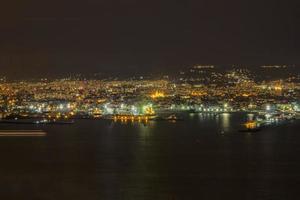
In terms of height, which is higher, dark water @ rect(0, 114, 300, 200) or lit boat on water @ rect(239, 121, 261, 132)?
lit boat on water @ rect(239, 121, 261, 132)

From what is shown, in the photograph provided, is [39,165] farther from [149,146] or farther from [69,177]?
[149,146]

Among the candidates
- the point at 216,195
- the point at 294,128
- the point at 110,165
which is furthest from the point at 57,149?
the point at 294,128

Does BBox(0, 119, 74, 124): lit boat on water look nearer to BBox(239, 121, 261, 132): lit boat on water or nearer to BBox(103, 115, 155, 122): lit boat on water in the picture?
BBox(103, 115, 155, 122): lit boat on water

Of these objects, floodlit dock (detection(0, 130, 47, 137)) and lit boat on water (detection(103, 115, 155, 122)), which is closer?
floodlit dock (detection(0, 130, 47, 137))

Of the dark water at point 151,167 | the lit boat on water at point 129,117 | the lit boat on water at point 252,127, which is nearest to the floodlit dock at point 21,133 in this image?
the dark water at point 151,167

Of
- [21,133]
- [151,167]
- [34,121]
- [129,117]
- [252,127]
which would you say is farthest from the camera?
[129,117]

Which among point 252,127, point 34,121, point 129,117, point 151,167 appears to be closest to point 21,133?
point 34,121

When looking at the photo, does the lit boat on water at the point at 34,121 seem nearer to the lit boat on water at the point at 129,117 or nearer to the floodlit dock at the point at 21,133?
the lit boat on water at the point at 129,117

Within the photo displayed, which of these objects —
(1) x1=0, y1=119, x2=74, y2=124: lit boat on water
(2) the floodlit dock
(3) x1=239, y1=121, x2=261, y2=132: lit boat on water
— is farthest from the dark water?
(1) x1=0, y1=119, x2=74, y2=124: lit boat on water

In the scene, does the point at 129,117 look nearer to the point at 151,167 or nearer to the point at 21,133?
the point at 21,133
